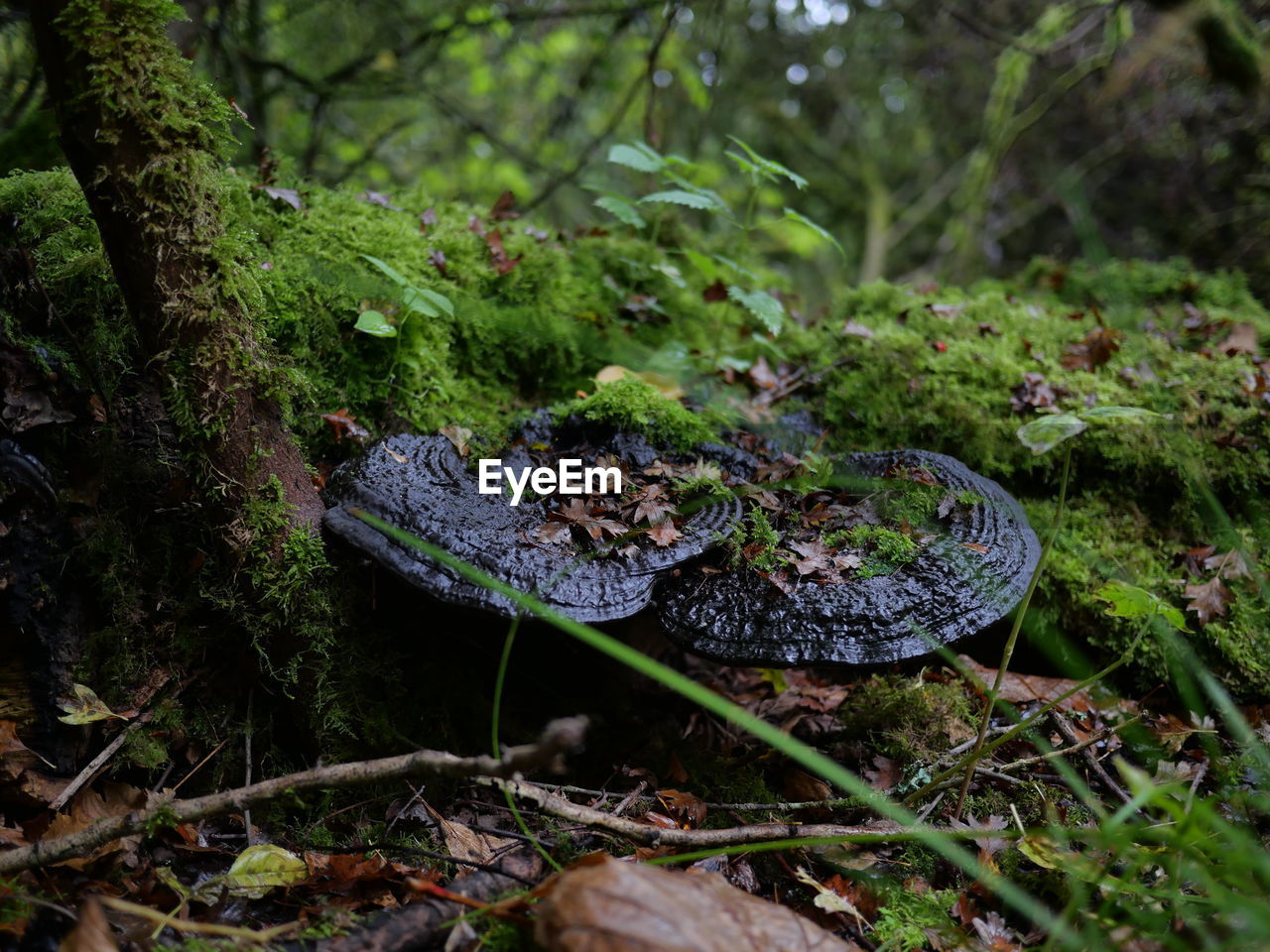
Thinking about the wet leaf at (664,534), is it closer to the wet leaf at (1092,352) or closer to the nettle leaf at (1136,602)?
the nettle leaf at (1136,602)

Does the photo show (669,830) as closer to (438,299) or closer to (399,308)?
Result: (438,299)

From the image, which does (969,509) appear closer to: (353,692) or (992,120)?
(353,692)

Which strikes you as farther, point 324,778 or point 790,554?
point 790,554

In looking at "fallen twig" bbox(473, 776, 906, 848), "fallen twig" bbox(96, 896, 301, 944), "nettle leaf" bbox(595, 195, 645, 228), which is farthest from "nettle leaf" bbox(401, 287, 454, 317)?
"fallen twig" bbox(96, 896, 301, 944)

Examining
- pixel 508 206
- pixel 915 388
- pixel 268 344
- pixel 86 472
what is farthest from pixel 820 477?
pixel 508 206

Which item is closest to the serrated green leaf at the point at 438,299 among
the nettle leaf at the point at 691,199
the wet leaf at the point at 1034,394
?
the nettle leaf at the point at 691,199

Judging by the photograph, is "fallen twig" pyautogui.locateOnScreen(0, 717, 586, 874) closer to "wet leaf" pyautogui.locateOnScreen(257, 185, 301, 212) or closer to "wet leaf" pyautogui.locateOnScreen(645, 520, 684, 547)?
"wet leaf" pyautogui.locateOnScreen(645, 520, 684, 547)

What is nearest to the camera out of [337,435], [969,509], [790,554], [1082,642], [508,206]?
[790,554]
